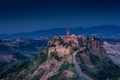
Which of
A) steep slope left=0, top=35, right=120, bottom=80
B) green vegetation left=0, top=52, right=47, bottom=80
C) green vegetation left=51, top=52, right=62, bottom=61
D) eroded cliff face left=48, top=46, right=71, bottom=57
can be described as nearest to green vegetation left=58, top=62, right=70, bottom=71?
steep slope left=0, top=35, right=120, bottom=80

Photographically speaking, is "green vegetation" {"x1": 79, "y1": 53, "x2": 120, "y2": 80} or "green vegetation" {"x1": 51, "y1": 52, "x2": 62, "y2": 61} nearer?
"green vegetation" {"x1": 79, "y1": 53, "x2": 120, "y2": 80}

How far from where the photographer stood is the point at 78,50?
6501 inches

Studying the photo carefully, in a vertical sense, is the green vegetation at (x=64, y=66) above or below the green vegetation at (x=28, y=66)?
above

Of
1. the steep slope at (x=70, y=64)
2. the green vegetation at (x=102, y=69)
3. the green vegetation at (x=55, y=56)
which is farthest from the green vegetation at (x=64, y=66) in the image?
the green vegetation at (x=55, y=56)

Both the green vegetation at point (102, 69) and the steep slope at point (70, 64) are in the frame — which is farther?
the steep slope at point (70, 64)

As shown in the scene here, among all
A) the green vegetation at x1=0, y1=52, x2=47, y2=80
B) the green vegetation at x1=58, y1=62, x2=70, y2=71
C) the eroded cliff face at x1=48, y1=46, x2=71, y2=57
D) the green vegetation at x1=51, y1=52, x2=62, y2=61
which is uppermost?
the eroded cliff face at x1=48, y1=46, x2=71, y2=57

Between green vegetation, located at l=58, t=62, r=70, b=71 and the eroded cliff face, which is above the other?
the eroded cliff face

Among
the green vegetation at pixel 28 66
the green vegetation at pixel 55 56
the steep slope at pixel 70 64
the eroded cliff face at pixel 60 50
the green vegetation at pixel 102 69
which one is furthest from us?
the green vegetation at pixel 28 66

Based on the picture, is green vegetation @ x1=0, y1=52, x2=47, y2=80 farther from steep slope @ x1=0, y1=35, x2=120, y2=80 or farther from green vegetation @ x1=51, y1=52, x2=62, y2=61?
green vegetation @ x1=51, y1=52, x2=62, y2=61

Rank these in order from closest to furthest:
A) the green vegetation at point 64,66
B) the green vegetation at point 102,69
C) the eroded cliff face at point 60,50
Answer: the green vegetation at point 102,69
the green vegetation at point 64,66
the eroded cliff face at point 60,50

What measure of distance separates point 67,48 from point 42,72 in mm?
15767

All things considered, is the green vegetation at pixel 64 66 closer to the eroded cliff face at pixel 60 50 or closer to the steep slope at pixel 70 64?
the steep slope at pixel 70 64

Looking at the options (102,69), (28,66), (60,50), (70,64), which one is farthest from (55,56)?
(28,66)

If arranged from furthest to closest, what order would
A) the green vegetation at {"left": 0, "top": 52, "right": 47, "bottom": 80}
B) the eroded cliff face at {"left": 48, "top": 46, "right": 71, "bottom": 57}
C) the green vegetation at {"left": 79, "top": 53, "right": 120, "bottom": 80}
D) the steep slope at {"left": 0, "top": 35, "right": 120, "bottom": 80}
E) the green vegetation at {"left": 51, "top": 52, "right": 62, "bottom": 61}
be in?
the green vegetation at {"left": 0, "top": 52, "right": 47, "bottom": 80} → the green vegetation at {"left": 51, "top": 52, "right": 62, "bottom": 61} → the eroded cliff face at {"left": 48, "top": 46, "right": 71, "bottom": 57} → the steep slope at {"left": 0, "top": 35, "right": 120, "bottom": 80} → the green vegetation at {"left": 79, "top": 53, "right": 120, "bottom": 80}
